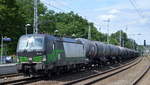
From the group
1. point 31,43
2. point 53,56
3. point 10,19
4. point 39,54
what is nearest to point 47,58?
point 39,54

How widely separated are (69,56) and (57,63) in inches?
149

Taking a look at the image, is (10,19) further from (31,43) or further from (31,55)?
(31,55)

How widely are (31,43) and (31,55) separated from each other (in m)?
1.02

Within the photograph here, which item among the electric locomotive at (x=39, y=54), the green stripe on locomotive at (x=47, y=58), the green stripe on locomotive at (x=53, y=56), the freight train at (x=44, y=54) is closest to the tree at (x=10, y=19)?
the freight train at (x=44, y=54)

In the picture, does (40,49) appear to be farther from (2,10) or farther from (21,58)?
(2,10)

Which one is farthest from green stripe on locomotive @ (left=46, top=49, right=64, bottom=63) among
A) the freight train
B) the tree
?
the tree

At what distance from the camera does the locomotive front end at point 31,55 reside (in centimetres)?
2202

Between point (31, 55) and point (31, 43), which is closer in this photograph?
point (31, 55)

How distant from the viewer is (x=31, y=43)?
2288 cm

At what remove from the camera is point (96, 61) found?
4203cm

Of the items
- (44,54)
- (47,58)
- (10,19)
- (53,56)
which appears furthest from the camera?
(10,19)

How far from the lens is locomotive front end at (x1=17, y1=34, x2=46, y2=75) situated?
22016 mm

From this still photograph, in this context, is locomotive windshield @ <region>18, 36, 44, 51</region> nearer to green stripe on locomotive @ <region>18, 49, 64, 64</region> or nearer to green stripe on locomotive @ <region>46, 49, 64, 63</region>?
green stripe on locomotive @ <region>18, 49, 64, 64</region>

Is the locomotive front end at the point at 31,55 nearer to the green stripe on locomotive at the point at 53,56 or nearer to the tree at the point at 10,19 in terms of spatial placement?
the green stripe on locomotive at the point at 53,56
